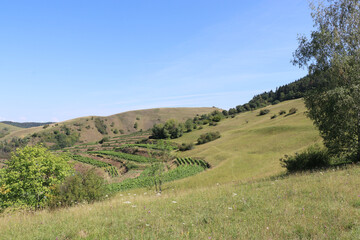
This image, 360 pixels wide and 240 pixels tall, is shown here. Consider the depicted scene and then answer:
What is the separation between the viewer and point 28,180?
17547mm

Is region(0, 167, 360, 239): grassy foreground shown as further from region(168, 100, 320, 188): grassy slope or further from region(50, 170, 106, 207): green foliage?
region(168, 100, 320, 188): grassy slope

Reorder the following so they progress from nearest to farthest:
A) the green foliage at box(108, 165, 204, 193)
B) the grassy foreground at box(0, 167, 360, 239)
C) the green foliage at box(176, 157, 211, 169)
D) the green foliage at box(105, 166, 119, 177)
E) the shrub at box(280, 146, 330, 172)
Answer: the grassy foreground at box(0, 167, 360, 239)
the shrub at box(280, 146, 330, 172)
the green foliage at box(108, 165, 204, 193)
the green foliage at box(176, 157, 211, 169)
the green foliage at box(105, 166, 119, 177)

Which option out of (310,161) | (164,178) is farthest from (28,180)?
(164,178)

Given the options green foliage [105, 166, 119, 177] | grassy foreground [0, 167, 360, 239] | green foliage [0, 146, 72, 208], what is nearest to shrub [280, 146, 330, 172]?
grassy foreground [0, 167, 360, 239]

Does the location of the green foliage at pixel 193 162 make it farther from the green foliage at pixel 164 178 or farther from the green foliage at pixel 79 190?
the green foliage at pixel 79 190

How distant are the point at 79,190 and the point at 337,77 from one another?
24592 millimetres

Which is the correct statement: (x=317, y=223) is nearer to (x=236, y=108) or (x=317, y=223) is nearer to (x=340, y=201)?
(x=340, y=201)

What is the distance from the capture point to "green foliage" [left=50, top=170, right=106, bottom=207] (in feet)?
48.5

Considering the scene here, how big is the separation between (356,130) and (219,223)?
19.3 metres

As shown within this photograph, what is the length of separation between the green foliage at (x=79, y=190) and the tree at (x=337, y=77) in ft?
69.7

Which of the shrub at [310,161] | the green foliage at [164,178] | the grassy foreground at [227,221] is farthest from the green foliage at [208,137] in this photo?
the grassy foreground at [227,221]

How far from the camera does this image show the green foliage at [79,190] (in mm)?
14789

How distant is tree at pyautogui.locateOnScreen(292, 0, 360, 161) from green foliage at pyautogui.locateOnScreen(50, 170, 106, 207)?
21235 millimetres

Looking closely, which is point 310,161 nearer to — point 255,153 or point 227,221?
point 227,221
